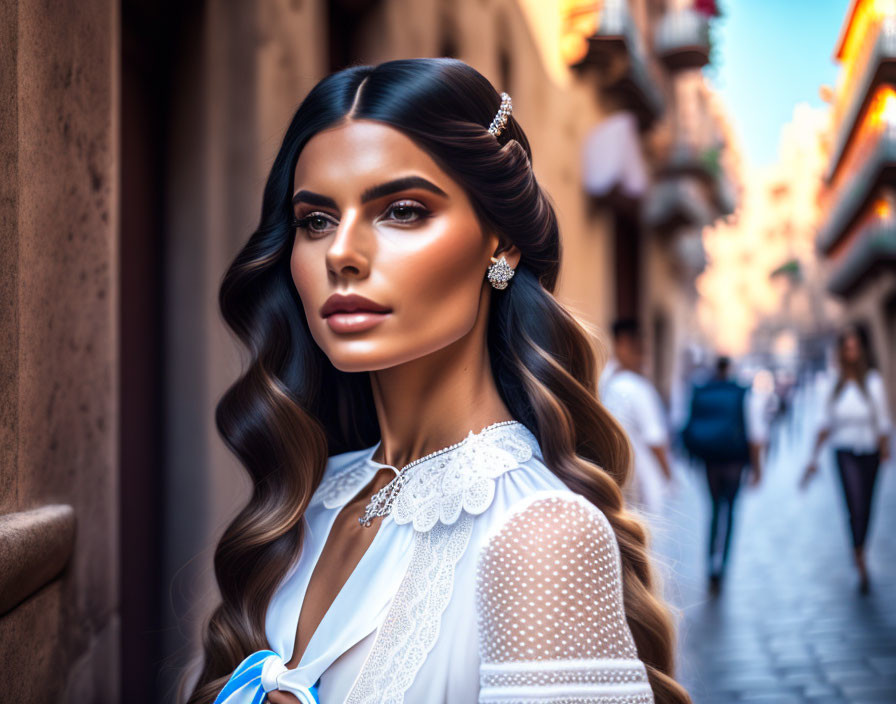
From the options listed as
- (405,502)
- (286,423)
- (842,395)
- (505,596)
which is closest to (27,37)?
(286,423)

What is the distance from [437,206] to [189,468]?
2825 millimetres

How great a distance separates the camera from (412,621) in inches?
60.4

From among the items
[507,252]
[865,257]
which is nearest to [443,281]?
[507,252]

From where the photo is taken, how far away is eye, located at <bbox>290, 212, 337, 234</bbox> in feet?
5.65

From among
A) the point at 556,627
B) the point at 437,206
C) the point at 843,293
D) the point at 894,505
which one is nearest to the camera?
the point at 556,627

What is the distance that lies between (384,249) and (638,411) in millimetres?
4709

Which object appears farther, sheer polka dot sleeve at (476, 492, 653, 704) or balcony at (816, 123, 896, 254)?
balcony at (816, 123, 896, 254)

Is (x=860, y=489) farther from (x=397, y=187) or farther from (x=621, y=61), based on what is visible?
(x=621, y=61)

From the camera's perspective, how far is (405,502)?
5.65 ft

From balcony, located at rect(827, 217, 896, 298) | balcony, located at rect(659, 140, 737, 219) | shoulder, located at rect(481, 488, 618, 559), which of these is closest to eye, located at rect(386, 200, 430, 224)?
shoulder, located at rect(481, 488, 618, 559)

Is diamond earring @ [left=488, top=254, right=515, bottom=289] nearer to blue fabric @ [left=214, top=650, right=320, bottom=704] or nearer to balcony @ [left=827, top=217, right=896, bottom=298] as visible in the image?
blue fabric @ [left=214, top=650, right=320, bottom=704]

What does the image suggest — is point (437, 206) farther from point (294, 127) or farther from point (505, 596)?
point (505, 596)

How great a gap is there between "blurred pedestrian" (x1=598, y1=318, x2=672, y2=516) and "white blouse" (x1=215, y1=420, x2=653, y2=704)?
4.13m

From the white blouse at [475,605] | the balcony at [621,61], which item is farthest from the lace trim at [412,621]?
the balcony at [621,61]
